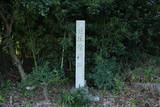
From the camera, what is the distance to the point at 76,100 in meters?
3.64

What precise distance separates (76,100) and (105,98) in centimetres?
59

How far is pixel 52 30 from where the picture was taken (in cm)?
489

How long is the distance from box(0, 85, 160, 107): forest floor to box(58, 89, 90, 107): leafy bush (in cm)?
12

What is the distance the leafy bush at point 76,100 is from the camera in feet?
11.9

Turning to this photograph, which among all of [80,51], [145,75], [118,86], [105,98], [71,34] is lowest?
[105,98]

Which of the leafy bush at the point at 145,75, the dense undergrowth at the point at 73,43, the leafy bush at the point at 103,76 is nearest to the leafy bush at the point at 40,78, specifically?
the dense undergrowth at the point at 73,43

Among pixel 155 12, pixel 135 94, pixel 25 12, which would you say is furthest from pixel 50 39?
pixel 155 12

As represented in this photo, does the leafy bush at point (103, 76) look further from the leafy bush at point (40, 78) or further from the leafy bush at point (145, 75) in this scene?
the leafy bush at point (40, 78)

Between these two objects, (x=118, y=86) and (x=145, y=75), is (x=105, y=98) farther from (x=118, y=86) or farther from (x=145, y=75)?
(x=145, y=75)

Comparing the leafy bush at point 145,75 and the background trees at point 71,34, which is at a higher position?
the background trees at point 71,34

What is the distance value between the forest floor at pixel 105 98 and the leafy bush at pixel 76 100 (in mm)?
116

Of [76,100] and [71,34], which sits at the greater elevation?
[71,34]

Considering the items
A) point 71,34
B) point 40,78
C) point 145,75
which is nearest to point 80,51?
point 71,34

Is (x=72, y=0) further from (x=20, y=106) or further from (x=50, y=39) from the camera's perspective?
(x=20, y=106)
